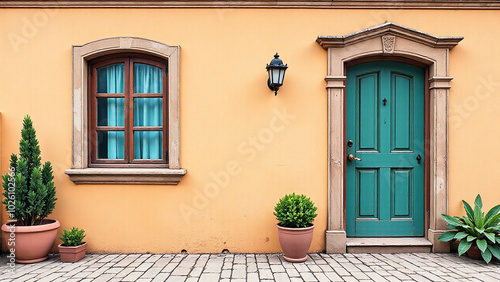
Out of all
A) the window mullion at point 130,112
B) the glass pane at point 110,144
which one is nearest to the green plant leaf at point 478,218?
the window mullion at point 130,112

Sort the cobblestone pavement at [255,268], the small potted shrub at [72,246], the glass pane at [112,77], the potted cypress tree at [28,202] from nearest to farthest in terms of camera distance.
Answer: the cobblestone pavement at [255,268], the potted cypress tree at [28,202], the small potted shrub at [72,246], the glass pane at [112,77]

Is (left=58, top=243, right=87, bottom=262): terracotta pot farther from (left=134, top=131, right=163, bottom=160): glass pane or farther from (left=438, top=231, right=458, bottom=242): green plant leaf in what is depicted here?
(left=438, top=231, right=458, bottom=242): green plant leaf

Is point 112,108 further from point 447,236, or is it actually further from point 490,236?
point 490,236

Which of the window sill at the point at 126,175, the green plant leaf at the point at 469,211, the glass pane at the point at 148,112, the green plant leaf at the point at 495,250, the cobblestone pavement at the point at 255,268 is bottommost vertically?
the cobblestone pavement at the point at 255,268

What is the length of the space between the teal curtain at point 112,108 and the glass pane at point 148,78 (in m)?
0.22

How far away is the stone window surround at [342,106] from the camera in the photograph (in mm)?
4262

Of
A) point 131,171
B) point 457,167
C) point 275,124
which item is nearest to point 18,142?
point 131,171

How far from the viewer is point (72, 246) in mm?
3979

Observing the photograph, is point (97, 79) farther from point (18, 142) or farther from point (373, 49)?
point (373, 49)

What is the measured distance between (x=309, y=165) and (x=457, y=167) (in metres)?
2.03

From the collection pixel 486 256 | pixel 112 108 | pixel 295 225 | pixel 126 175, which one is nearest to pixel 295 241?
pixel 295 225

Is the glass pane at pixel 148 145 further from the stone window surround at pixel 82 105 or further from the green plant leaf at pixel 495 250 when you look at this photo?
the green plant leaf at pixel 495 250

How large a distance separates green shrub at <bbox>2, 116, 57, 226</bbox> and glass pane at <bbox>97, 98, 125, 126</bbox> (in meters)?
0.83

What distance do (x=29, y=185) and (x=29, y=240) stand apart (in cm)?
66
